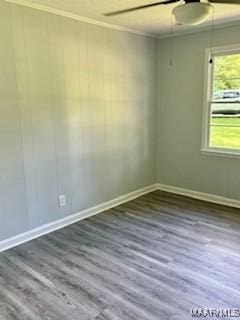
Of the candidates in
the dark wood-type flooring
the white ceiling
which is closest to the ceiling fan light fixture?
the white ceiling

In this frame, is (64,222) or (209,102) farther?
(209,102)

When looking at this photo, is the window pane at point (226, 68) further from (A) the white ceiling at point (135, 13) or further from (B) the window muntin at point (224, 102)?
(A) the white ceiling at point (135, 13)

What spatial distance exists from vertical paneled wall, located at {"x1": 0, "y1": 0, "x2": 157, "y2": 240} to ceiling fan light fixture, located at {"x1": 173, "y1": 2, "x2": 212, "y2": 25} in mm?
1575

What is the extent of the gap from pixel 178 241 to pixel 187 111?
2.07m

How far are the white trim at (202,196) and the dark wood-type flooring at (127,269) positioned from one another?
1.06 ft

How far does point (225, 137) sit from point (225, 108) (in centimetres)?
40

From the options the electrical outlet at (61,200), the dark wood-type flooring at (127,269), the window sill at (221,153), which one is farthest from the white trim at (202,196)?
the electrical outlet at (61,200)

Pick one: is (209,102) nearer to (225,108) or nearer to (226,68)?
(225,108)

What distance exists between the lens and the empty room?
2260mm

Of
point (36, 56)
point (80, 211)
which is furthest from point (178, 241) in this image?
point (36, 56)

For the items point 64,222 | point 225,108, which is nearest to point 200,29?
point 225,108

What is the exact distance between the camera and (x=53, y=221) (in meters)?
3.35

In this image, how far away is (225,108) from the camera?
394 centimetres

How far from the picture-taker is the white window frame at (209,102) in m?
3.79
